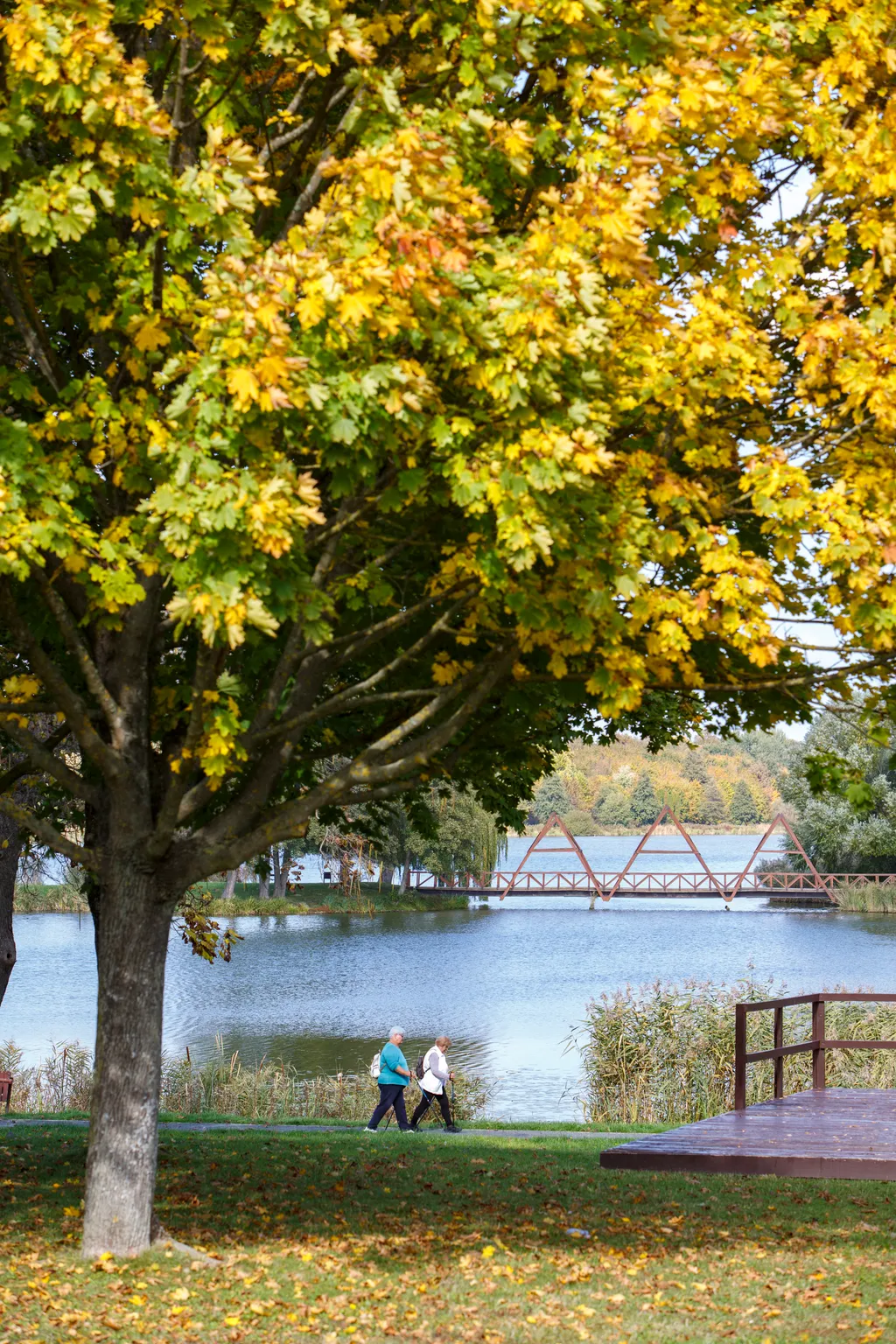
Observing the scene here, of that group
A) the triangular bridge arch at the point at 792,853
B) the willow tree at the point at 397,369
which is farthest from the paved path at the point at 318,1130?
the triangular bridge arch at the point at 792,853

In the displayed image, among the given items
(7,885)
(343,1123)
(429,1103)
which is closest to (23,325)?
(7,885)

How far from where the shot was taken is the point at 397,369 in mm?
5957

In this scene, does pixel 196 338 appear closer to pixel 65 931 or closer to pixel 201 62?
pixel 201 62

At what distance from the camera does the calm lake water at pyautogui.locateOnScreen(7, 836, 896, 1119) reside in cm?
2680

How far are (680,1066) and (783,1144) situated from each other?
7.73 m

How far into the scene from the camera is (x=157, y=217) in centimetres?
670

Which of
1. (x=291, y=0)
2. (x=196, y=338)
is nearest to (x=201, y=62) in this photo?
(x=291, y=0)

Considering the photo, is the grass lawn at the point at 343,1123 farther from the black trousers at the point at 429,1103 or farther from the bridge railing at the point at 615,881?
the bridge railing at the point at 615,881

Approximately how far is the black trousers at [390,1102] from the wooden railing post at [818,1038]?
486 centimetres

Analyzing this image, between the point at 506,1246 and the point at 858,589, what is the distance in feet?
16.0

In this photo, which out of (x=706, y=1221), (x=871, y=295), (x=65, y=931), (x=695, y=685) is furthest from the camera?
(x=65, y=931)

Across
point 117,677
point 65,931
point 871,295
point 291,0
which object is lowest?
point 65,931

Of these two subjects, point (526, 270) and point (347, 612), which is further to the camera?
point (347, 612)

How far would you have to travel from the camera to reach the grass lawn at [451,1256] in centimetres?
705
